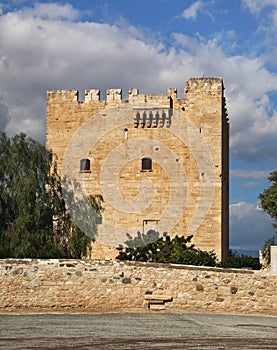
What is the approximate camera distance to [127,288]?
1314 cm

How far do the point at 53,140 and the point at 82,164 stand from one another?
160cm

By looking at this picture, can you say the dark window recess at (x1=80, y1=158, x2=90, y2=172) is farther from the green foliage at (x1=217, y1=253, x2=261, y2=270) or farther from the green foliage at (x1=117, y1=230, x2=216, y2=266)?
the green foliage at (x1=217, y1=253, x2=261, y2=270)

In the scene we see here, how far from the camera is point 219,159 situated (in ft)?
83.0

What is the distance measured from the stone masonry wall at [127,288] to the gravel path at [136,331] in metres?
0.56

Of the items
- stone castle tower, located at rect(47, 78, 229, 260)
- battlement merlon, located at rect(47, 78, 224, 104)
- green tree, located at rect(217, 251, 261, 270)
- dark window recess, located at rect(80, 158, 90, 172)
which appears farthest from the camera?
dark window recess, located at rect(80, 158, 90, 172)

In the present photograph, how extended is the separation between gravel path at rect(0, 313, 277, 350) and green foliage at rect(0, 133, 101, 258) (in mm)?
7795

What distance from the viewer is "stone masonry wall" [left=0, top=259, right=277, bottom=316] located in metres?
13.0

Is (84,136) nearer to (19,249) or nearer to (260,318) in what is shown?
(19,249)

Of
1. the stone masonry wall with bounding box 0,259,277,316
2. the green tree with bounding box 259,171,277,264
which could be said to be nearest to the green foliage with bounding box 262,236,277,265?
the green tree with bounding box 259,171,277,264

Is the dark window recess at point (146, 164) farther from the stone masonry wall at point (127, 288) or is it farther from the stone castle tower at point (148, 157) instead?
the stone masonry wall at point (127, 288)

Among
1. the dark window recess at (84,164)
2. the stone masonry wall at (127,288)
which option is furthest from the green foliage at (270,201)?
the stone masonry wall at (127,288)

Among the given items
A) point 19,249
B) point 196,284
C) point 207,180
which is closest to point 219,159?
point 207,180

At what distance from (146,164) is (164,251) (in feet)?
18.1

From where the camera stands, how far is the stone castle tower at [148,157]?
2530cm
